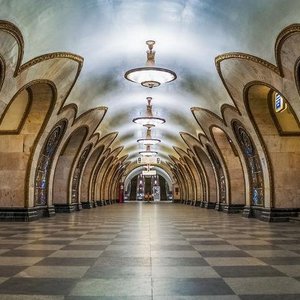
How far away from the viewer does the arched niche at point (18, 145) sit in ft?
43.5

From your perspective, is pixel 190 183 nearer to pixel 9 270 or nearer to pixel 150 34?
pixel 150 34

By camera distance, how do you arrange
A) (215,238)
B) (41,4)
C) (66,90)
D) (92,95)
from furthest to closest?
(92,95) < (66,90) < (215,238) < (41,4)

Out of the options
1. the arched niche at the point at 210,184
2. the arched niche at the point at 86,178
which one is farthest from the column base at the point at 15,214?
the arched niche at the point at 210,184

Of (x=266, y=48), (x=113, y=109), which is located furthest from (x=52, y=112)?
(x=266, y=48)

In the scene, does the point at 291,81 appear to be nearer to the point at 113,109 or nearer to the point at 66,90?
the point at 66,90

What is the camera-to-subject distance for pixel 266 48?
30.2 feet

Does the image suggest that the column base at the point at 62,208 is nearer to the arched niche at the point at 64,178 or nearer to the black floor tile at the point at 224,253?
the arched niche at the point at 64,178

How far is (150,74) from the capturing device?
33.7 feet

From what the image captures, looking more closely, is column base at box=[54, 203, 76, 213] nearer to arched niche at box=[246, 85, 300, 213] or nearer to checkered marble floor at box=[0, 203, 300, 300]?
arched niche at box=[246, 85, 300, 213]

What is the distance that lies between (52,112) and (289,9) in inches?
308

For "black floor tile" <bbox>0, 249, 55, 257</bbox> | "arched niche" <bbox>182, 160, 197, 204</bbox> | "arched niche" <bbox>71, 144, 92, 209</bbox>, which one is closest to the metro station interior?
"black floor tile" <bbox>0, 249, 55, 257</bbox>

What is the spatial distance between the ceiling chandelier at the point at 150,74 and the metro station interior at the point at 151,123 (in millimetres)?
38

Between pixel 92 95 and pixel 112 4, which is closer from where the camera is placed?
pixel 112 4

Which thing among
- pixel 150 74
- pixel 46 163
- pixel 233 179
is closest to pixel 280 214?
pixel 233 179
